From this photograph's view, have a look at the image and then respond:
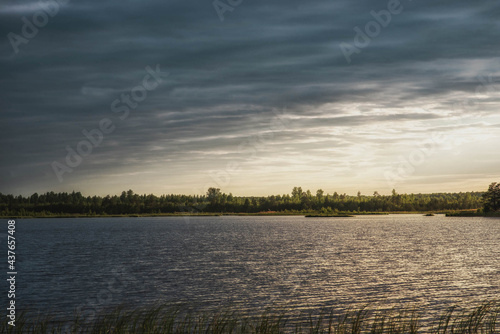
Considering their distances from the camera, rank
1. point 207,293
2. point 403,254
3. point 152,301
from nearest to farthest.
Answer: point 152,301, point 207,293, point 403,254

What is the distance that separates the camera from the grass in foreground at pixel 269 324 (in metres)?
27.7

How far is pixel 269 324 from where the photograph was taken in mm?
34219

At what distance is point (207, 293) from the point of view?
50.6 meters

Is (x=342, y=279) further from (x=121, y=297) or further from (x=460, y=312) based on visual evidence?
(x=121, y=297)

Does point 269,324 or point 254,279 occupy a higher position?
point 269,324

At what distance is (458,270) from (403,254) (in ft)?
86.7

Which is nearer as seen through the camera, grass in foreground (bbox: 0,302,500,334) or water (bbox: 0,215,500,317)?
grass in foreground (bbox: 0,302,500,334)

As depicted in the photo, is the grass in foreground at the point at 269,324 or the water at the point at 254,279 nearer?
the grass in foreground at the point at 269,324

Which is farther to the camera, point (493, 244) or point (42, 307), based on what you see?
point (493, 244)

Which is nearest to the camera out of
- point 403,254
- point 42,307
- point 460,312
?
point 460,312

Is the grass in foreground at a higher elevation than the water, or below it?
higher

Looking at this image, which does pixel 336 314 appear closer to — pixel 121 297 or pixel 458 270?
pixel 121 297

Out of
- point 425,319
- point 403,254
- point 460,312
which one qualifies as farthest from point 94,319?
point 403,254

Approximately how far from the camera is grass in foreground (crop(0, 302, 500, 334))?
27688 mm
